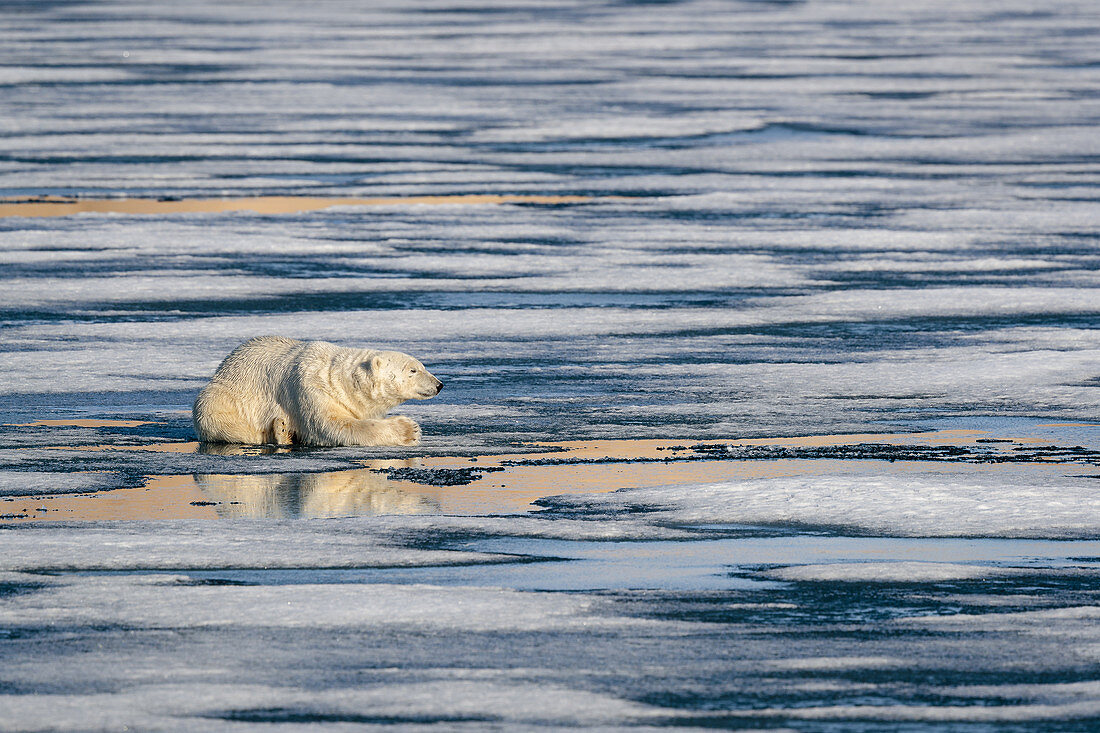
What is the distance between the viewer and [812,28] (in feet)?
103

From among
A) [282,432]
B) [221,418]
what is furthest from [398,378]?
[221,418]

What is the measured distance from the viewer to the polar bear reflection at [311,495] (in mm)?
6617

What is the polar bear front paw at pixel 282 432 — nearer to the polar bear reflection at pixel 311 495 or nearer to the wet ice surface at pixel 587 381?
the wet ice surface at pixel 587 381

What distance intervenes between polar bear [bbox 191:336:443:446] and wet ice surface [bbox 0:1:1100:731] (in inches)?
6.4

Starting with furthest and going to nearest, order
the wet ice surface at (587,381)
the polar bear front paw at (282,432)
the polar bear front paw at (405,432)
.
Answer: the polar bear front paw at (282,432) → the polar bear front paw at (405,432) → the wet ice surface at (587,381)

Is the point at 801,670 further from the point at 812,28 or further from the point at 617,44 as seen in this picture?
the point at 812,28

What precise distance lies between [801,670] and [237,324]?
6152 mm

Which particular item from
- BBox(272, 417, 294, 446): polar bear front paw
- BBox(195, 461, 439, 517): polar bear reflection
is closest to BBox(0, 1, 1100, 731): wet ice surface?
BBox(195, 461, 439, 517): polar bear reflection

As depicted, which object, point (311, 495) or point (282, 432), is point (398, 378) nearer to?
point (282, 432)

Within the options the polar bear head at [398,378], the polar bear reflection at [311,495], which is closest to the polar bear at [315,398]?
the polar bear head at [398,378]

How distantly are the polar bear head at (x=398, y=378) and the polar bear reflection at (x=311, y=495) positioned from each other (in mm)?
430

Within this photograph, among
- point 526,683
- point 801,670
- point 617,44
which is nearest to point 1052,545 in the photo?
point 801,670

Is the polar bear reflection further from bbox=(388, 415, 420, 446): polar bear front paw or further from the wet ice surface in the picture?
bbox=(388, 415, 420, 446): polar bear front paw

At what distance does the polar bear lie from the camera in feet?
25.2
